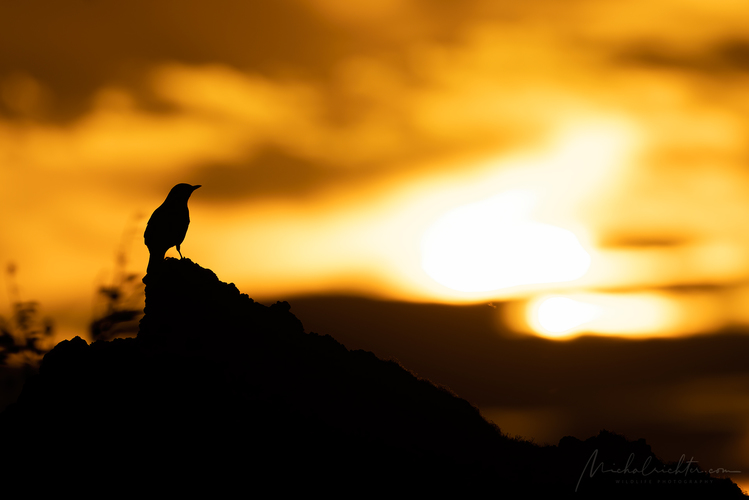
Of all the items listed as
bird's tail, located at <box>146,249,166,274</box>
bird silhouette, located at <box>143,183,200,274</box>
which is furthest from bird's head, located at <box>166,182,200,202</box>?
bird's tail, located at <box>146,249,166,274</box>

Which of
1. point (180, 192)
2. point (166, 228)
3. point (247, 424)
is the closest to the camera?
point (247, 424)

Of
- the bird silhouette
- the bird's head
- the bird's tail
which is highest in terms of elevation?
the bird's head

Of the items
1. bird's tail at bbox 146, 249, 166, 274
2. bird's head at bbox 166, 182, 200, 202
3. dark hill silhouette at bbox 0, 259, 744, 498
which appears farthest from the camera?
bird's head at bbox 166, 182, 200, 202

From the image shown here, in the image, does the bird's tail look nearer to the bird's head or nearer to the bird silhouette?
the bird silhouette

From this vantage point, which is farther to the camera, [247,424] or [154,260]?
[154,260]

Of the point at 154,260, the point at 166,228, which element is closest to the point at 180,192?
the point at 166,228

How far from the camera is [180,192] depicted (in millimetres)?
19375

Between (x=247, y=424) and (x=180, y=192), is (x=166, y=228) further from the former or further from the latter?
(x=247, y=424)

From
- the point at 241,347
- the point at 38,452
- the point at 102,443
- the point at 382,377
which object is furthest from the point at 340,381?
the point at 38,452

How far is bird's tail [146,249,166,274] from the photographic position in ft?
61.1

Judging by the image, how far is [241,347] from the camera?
18203 millimetres

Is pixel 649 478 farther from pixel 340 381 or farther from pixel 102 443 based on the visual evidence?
pixel 102 443

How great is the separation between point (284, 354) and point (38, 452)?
6628mm

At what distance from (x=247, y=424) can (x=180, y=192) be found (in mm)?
6954
